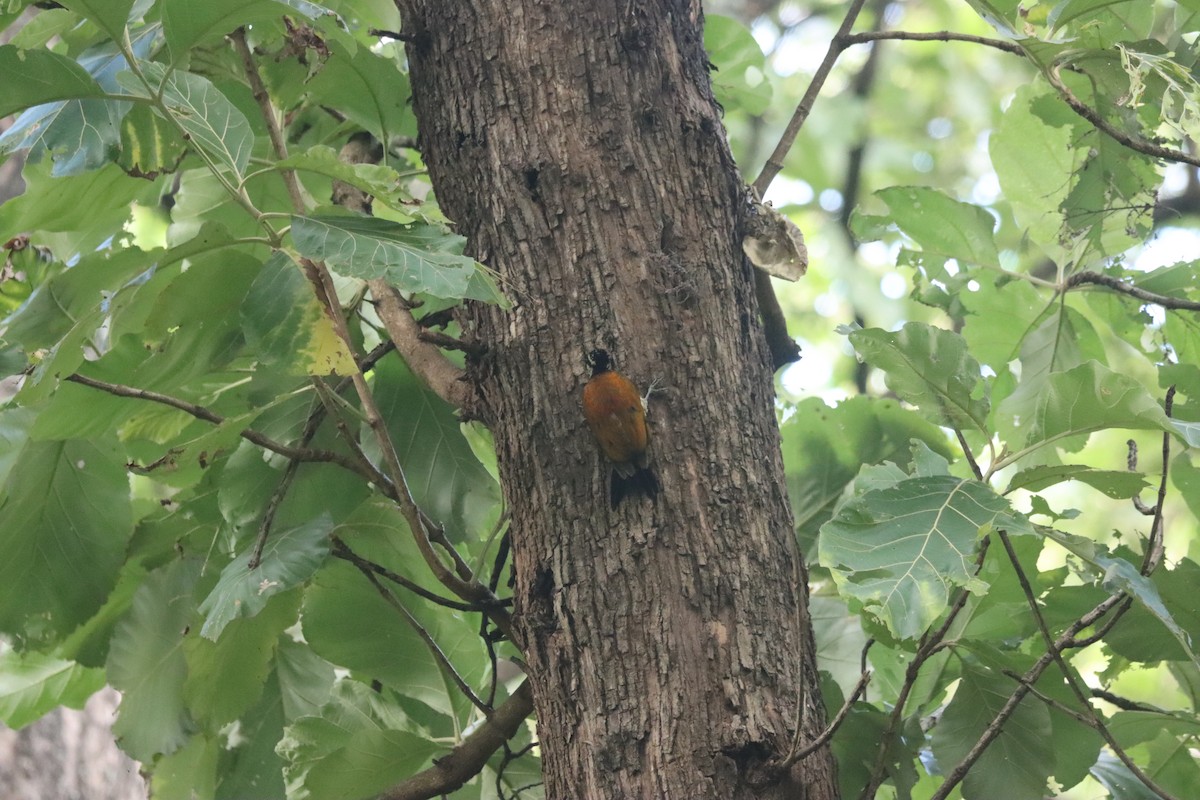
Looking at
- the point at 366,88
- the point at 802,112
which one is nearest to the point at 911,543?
the point at 802,112

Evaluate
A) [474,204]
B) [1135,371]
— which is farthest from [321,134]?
[1135,371]

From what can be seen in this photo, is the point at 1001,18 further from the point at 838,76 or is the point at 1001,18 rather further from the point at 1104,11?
the point at 838,76

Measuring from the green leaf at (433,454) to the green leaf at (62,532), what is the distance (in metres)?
0.47

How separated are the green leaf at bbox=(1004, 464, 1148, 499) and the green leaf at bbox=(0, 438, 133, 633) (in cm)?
142

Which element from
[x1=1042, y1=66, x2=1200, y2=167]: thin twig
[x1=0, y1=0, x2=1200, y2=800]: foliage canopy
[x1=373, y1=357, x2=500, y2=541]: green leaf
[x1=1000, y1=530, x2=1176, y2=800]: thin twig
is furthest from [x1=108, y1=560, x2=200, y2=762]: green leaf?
[x1=1042, y1=66, x2=1200, y2=167]: thin twig

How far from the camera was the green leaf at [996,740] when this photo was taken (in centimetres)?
142

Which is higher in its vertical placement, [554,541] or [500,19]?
[500,19]

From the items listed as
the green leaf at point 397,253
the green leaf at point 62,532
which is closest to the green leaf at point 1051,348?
the green leaf at point 397,253

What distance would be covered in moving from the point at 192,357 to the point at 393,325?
0.31 meters

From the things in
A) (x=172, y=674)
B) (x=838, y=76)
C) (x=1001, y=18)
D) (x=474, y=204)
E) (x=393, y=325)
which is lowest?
(x=172, y=674)

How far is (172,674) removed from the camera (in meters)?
1.74

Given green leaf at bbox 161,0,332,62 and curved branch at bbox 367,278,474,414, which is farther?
curved branch at bbox 367,278,474,414

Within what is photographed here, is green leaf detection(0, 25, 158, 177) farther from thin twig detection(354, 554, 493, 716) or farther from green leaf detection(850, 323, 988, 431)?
green leaf detection(850, 323, 988, 431)

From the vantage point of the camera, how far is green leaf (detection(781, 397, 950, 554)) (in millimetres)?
1814
